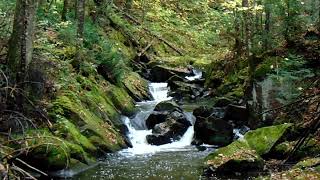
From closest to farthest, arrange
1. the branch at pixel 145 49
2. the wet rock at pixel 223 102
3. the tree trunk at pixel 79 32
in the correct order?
the tree trunk at pixel 79 32, the wet rock at pixel 223 102, the branch at pixel 145 49

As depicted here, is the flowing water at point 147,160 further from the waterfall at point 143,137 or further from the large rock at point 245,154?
the large rock at point 245,154

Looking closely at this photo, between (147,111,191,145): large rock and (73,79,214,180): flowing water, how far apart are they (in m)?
0.18

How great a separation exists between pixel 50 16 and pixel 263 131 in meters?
7.84

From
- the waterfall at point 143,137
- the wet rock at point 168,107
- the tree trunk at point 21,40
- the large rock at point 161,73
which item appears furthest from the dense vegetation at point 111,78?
the wet rock at point 168,107

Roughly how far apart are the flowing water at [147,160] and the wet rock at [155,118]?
22 cm

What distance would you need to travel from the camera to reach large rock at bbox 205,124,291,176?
9.59m

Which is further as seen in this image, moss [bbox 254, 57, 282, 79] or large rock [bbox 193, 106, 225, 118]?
large rock [bbox 193, 106, 225, 118]

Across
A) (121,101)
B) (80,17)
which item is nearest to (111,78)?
(121,101)

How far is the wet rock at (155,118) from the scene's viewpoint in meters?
14.7

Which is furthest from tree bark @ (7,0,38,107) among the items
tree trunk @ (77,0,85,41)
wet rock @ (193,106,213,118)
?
wet rock @ (193,106,213,118)

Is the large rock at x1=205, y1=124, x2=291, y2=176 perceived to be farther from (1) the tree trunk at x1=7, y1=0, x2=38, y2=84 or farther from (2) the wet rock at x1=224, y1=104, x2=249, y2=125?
(1) the tree trunk at x1=7, y1=0, x2=38, y2=84

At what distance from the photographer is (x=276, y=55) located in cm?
1497

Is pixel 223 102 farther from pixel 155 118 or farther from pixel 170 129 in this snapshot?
pixel 170 129

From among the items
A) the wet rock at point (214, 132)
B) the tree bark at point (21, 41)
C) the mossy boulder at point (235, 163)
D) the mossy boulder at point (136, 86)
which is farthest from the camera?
→ the mossy boulder at point (136, 86)
